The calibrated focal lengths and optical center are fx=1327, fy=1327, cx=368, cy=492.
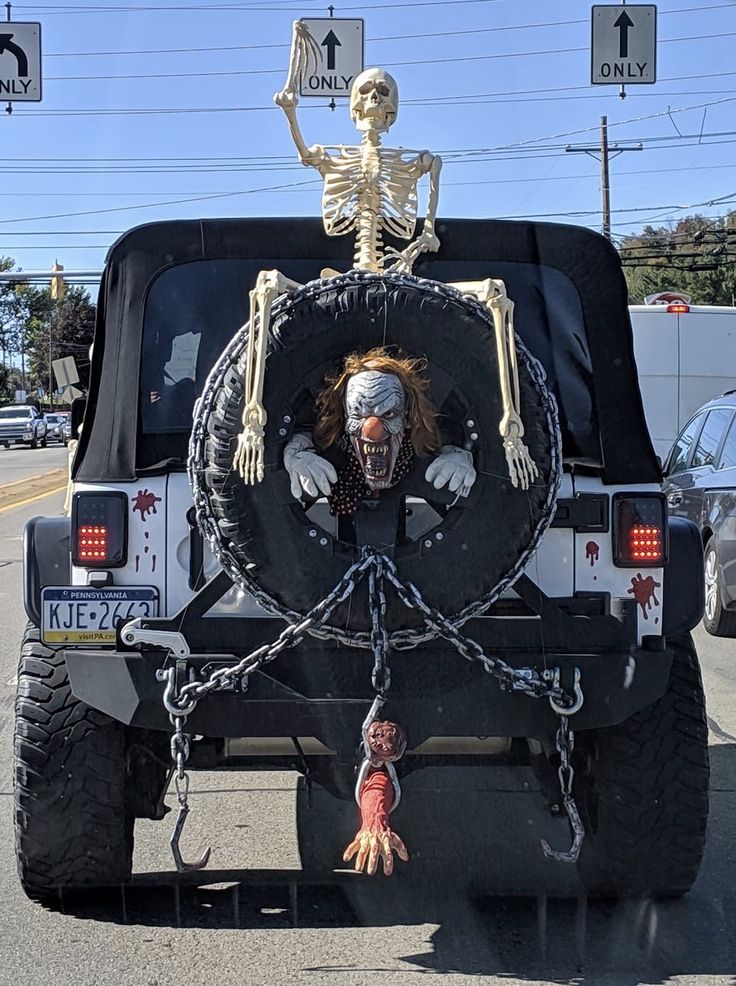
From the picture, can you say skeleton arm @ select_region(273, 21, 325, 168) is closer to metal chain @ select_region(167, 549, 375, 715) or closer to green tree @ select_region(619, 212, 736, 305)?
metal chain @ select_region(167, 549, 375, 715)

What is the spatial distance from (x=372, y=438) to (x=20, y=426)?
5313cm

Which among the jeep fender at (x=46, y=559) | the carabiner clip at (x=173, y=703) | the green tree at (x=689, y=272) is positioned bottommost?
the carabiner clip at (x=173, y=703)

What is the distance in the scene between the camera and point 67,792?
4094 mm

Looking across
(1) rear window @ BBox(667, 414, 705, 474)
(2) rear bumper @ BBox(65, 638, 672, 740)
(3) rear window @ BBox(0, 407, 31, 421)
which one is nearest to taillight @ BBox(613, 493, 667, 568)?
(2) rear bumper @ BBox(65, 638, 672, 740)

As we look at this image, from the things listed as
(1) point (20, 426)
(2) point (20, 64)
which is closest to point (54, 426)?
(1) point (20, 426)

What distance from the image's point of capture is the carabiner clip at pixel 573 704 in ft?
12.4

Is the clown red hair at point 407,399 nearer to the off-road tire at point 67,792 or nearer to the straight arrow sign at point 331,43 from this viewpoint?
the off-road tire at point 67,792

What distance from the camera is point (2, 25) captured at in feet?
52.7

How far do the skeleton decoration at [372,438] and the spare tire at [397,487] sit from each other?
38mm

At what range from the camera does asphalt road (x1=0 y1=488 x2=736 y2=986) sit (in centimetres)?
387

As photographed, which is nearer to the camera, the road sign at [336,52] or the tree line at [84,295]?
the road sign at [336,52]

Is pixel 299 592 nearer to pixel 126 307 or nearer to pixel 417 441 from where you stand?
pixel 417 441

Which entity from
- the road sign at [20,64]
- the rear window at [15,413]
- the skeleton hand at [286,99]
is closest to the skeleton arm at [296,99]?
the skeleton hand at [286,99]

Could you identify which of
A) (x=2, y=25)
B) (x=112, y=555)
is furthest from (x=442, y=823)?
(x=2, y=25)
